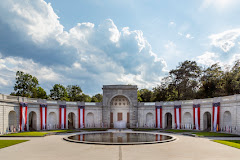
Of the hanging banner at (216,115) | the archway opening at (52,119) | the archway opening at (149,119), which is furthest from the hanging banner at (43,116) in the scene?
the hanging banner at (216,115)

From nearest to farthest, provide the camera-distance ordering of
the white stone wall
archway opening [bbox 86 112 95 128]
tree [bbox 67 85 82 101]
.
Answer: the white stone wall
archway opening [bbox 86 112 95 128]
tree [bbox 67 85 82 101]

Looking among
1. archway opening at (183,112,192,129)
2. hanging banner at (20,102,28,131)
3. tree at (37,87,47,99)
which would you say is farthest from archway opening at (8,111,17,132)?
archway opening at (183,112,192,129)

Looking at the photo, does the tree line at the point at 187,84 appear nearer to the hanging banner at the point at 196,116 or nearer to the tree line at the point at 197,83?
the tree line at the point at 197,83

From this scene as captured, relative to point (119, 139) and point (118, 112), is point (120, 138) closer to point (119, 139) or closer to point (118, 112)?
point (119, 139)

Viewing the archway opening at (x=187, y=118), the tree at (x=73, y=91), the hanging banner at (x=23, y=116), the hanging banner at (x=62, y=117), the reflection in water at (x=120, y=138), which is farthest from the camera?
the tree at (x=73, y=91)

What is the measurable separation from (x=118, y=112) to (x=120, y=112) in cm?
54

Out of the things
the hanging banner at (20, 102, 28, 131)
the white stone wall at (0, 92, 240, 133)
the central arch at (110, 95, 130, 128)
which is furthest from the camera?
the central arch at (110, 95, 130, 128)

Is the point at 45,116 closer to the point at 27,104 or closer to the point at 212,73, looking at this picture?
the point at 27,104

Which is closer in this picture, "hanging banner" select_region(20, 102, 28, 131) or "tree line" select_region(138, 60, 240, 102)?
"hanging banner" select_region(20, 102, 28, 131)

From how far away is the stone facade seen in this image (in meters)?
37.7

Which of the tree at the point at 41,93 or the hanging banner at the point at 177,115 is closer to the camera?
the hanging banner at the point at 177,115

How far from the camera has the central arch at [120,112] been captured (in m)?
55.4

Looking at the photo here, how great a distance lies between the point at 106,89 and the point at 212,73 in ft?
95.2

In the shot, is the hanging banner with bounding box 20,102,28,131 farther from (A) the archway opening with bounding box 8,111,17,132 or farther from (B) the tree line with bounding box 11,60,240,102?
(B) the tree line with bounding box 11,60,240,102
